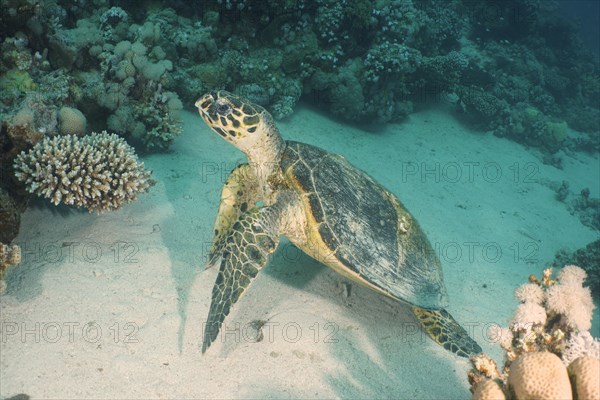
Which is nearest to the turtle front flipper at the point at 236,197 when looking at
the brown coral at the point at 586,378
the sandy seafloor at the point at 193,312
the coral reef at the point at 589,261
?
the sandy seafloor at the point at 193,312

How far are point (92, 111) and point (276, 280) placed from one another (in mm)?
3351

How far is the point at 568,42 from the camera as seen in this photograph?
19.3 meters

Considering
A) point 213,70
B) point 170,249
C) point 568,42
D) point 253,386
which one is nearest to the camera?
point 253,386

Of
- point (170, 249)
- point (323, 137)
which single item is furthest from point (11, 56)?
point (323, 137)

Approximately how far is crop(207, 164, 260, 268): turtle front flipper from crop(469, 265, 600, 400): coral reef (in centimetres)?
259

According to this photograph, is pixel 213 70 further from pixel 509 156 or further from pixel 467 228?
pixel 509 156

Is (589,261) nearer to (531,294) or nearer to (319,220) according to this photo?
(531,294)

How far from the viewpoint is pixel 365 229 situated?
3.78 meters

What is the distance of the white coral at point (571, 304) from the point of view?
2730mm

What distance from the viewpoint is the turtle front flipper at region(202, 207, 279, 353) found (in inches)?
117

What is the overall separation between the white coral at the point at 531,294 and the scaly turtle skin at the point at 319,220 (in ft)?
3.16

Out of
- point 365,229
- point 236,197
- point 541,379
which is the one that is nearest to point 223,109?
point 236,197

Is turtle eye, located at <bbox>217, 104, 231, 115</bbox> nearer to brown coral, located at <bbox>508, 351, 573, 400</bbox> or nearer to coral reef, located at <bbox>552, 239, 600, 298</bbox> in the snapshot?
brown coral, located at <bbox>508, 351, 573, 400</bbox>

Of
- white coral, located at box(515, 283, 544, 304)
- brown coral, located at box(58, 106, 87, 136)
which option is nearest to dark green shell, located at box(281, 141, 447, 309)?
white coral, located at box(515, 283, 544, 304)
